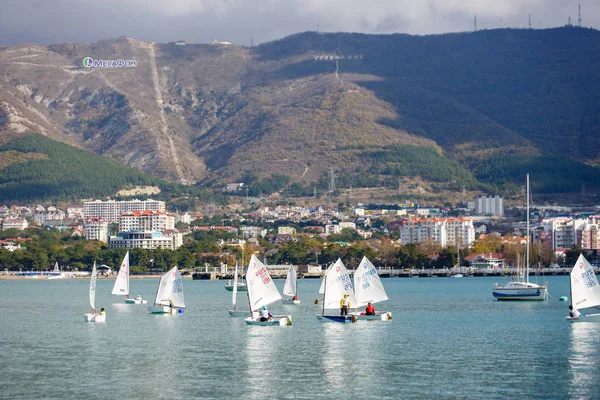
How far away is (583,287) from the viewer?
3509 inches

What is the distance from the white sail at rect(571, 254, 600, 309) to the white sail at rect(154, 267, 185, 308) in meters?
34.6

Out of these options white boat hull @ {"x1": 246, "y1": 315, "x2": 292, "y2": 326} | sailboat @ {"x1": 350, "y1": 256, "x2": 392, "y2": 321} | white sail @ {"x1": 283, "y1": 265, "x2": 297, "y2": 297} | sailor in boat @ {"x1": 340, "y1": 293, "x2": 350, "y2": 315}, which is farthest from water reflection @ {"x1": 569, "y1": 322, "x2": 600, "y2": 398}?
white sail @ {"x1": 283, "y1": 265, "x2": 297, "y2": 297}

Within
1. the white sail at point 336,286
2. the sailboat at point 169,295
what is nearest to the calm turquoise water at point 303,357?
the sailboat at point 169,295

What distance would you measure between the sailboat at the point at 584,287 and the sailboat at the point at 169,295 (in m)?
34.4

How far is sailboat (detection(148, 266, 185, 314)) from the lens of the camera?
351 feet

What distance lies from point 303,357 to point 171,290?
39.4 metres

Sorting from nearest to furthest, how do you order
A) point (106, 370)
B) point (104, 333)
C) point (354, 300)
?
point (106, 370) → point (104, 333) → point (354, 300)

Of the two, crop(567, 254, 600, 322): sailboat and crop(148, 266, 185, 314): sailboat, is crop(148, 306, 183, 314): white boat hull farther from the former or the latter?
crop(567, 254, 600, 322): sailboat

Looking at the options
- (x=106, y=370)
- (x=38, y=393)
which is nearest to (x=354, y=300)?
(x=106, y=370)

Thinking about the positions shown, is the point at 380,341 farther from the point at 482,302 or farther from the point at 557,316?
the point at 482,302

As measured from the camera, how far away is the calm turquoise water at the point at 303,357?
58.4 m

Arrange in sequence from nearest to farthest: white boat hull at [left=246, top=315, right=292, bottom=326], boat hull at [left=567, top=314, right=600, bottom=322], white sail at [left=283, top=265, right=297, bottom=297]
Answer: white boat hull at [left=246, top=315, right=292, bottom=326]
boat hull at [left=567, top=314, right=600, bottom=322]
white sail at [left=283, top=265, right=297, bottom=297]

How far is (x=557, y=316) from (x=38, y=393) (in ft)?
178

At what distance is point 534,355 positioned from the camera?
7038 cm
